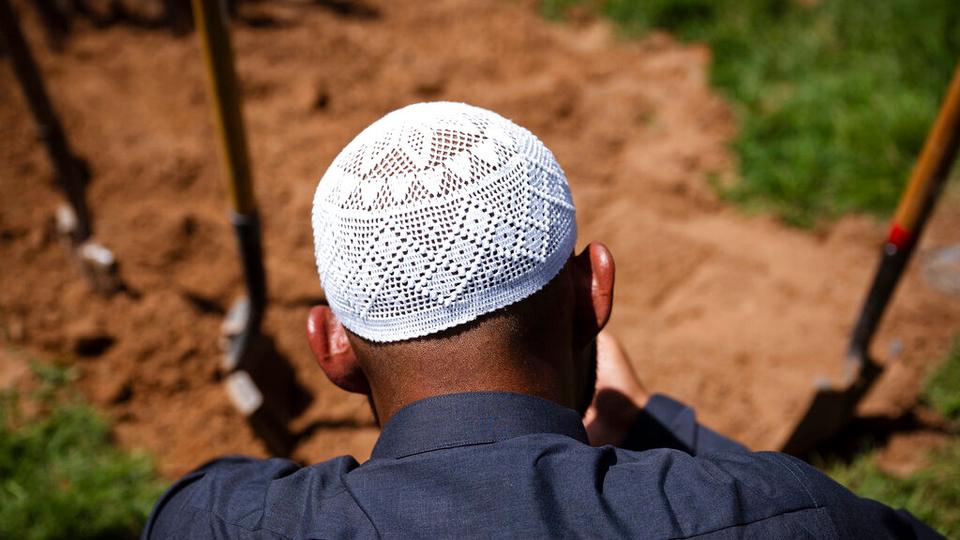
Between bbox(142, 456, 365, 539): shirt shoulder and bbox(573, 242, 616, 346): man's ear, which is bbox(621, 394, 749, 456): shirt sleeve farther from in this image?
bbox(142, 456, 365, 539): shirt shoulder

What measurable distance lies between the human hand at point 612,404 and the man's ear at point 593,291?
1.97 ft

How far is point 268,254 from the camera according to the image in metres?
3.93

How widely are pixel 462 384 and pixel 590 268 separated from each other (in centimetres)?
37

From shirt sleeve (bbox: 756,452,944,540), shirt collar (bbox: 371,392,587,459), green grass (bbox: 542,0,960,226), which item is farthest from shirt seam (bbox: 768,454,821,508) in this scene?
green grass (bbox: 542,0,960,226)

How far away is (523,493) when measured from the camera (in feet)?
3.70

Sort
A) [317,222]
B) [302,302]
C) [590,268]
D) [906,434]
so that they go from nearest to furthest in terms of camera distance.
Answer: [317,222] → [590,268] → [906,434] → [302,302]

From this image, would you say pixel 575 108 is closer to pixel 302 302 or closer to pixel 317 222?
pixel 302 302

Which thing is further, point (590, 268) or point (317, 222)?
point (590, 268)

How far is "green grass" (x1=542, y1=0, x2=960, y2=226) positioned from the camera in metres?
4.32

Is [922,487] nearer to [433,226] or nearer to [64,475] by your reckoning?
[433,226]

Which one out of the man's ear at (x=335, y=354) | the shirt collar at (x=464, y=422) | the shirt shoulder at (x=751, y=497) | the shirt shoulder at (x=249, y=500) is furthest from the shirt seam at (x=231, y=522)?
the shirt shoulder at (x=751, y=497)

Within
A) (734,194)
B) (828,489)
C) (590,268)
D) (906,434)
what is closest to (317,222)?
(590,268)

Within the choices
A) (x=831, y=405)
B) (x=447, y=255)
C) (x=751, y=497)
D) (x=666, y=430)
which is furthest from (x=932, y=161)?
(x=447, y=255)

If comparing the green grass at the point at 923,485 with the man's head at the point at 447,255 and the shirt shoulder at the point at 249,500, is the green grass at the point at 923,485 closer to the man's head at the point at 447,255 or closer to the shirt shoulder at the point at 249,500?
the man's head at the point at 447,255
